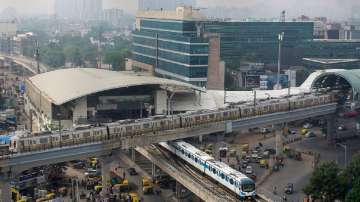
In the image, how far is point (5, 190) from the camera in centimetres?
2109

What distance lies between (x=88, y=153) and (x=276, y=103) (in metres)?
13.2

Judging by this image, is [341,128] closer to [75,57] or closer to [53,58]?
[75,57]

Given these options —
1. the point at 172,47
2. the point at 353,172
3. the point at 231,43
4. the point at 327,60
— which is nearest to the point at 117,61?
the point at 231,43

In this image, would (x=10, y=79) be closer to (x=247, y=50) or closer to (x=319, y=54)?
(x=247, y=50)

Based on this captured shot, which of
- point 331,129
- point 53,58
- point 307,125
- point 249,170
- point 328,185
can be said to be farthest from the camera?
point 53,58

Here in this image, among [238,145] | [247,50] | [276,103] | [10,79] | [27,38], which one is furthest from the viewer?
[27,38]

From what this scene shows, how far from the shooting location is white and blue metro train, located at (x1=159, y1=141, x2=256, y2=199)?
21.1 m

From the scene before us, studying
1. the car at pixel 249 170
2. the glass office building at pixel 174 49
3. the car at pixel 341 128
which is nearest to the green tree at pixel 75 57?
the glass office building at pixel 174 49

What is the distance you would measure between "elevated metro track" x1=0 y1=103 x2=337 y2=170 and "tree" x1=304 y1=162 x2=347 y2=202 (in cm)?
713

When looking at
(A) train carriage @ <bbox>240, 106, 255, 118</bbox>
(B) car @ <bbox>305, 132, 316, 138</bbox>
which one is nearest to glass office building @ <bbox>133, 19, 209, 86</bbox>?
(B) car @ <bbox>305, 132, 316, 138</bbox>

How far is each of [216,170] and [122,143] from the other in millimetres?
4449

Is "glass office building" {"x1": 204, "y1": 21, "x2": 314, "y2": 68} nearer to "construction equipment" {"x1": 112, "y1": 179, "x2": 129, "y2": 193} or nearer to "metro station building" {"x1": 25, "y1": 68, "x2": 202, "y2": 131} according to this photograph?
"metro station building" {"x1": 25, "y1": 68, "x2": 202, "y2": 131}

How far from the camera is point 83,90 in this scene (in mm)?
34281

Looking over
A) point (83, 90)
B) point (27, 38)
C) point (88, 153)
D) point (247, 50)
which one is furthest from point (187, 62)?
point (27, 38)
